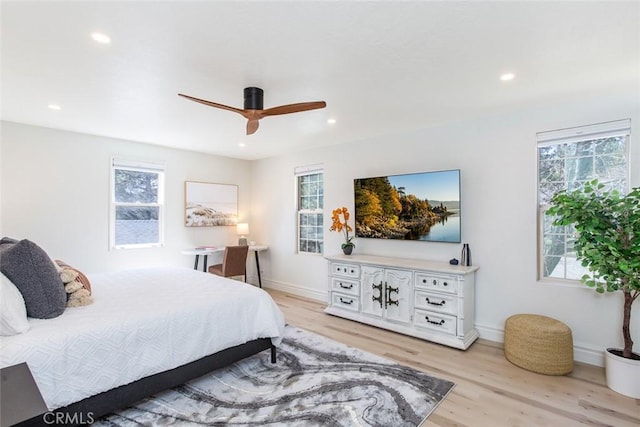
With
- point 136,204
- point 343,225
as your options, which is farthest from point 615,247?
point 136,204

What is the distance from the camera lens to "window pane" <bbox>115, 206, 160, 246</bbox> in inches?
175

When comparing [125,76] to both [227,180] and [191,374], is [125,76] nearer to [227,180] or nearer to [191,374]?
[191,374]

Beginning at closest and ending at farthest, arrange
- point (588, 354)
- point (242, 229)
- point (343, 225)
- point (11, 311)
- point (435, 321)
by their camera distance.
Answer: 1. point (11, 311)
2. point (588, 354)
3. point (435, 321)
4. point (343, 225)
5. point (242, 229)

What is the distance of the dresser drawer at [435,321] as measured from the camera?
320 cm

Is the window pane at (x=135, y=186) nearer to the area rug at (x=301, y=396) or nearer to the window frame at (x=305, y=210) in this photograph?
the window frame at (x=305, y=210)

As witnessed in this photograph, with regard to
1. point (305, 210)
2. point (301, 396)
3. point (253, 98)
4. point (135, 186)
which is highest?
point (253, 98)

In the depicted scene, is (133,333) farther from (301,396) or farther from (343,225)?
(343,225)

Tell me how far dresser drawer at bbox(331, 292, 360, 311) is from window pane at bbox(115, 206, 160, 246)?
9.44 feet

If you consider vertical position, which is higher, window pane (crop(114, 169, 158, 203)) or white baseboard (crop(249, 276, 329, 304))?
window pane (crop(114, 169, 158, 203))

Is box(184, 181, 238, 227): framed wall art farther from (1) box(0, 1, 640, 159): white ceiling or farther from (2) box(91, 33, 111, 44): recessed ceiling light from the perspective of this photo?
(2) box(91, 33, 111, 44): recessed ceiling light

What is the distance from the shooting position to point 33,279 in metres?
2.00

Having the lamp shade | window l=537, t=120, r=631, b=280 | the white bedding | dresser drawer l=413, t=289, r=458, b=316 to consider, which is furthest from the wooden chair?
window l=537, t=120, r=631, b=280

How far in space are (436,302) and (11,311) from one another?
11.1ft

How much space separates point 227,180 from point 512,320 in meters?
4.78
